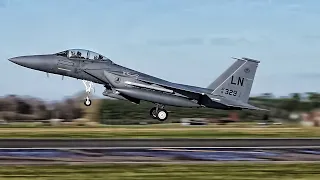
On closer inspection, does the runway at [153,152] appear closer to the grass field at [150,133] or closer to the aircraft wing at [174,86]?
the grass field at [150,133]

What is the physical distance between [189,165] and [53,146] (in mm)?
9353

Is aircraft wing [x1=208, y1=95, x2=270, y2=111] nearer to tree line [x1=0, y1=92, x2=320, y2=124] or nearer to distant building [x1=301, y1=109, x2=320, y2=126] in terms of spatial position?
distant building [x1=301, y1=109, x2=320, y2=126]

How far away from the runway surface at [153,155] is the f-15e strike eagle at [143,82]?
11262 millimetres

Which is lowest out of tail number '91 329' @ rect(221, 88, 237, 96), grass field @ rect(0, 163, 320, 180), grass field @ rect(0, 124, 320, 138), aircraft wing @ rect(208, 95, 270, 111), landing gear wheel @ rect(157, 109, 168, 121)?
grass field @ rect(0, 163, 320, 180)

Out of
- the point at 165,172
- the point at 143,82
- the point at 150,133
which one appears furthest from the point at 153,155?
the point at 150,133

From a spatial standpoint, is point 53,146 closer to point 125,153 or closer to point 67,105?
point 125,153

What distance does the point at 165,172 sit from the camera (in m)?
21.0

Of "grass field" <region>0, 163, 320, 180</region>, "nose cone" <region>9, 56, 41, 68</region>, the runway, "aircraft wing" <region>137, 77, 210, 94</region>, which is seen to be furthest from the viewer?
"aircraft wing" <region>137, 77, 210, 94</region>

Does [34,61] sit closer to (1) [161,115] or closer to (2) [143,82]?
(2) [143,82]

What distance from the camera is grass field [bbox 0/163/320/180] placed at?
19938 mm

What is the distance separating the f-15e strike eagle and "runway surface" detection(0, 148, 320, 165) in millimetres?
11262

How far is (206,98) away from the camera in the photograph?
139ft

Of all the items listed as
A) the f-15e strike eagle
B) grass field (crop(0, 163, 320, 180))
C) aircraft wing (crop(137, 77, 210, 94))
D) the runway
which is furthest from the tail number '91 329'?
grass field (crop(0, 163, 320, 180))

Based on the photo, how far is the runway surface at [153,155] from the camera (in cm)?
2391
